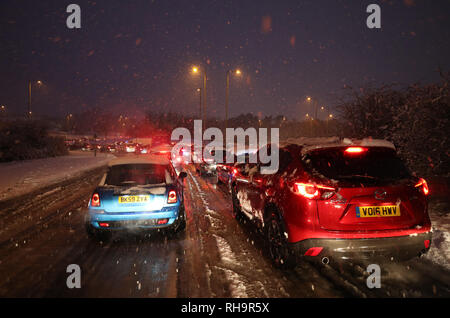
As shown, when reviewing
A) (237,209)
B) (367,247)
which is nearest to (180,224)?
(237,209)

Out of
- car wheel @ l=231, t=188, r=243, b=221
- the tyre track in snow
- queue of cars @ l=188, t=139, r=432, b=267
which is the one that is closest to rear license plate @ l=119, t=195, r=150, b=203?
the tyre track in snow

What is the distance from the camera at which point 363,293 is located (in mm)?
3574

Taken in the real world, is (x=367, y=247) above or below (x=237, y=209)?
above

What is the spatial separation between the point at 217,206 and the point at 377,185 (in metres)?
5.54

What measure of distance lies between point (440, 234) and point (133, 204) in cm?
542

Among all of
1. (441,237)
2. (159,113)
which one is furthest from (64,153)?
(159,113)

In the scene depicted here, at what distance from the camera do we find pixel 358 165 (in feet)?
12.6

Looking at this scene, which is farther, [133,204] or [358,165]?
[133,204]

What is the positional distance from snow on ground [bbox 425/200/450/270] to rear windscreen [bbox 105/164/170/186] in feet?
15.4

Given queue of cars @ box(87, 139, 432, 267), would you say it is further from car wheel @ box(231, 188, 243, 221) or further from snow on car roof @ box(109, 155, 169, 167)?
snow on car roof @ box(109, 155, 169, 167)

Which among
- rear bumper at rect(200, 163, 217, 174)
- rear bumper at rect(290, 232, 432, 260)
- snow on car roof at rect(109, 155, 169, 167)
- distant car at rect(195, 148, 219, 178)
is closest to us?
rear bumper at rect(290, 232, 432, 260)

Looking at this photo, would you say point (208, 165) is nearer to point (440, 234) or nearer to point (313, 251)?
point (440, 234)

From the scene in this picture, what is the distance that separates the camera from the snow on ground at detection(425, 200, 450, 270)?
15.1 ft
